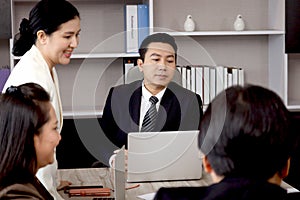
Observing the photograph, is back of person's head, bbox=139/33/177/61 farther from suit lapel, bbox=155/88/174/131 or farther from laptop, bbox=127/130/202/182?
laptop, bbox=127/130/202/182

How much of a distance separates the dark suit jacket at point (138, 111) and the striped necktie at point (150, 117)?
28 mm

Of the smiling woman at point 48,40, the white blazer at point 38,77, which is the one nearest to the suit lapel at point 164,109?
the smiling woman at point 48,40

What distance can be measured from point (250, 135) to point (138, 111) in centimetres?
205

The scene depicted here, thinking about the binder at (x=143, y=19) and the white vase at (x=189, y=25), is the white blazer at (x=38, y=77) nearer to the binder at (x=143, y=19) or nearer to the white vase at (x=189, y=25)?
the binder at (x=143, y=19)

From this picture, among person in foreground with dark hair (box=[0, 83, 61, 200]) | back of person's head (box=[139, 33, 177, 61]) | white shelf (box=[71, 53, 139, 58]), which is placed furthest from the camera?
white shelf (box=[71, 53, 139, 58])

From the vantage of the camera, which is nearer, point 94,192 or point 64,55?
point 94,192

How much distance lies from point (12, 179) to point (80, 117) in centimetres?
226

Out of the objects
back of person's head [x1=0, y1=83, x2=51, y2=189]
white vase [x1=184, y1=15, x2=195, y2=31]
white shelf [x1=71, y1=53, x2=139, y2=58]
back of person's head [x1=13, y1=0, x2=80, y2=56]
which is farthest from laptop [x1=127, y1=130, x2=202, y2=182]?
white vase [x1=184, y1=15, x2=195, y2=31]

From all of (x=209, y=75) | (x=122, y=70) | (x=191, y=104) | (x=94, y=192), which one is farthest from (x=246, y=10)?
(x=94, y=192)

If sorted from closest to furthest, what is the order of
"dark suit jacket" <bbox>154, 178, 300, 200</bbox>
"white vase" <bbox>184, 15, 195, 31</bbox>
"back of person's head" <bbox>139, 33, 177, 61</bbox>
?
"dark suit jacket" <bbox>154, 178, 300, 200</bbox> < "back of person's head" <bbox>139, 33, 177, 61</bbox> < "white vase" <bbox>184, 15, 195, 31</bbox>

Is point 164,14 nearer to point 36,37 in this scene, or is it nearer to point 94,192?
point 36,37

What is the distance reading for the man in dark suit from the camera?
10.5 feet

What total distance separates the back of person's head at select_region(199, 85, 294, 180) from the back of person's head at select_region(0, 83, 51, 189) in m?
0.71

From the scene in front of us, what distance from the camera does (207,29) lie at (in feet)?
14.1
